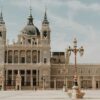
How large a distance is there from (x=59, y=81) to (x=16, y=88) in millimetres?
14384

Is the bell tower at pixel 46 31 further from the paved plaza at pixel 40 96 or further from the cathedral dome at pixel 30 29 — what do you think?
the paved plaza at pixel 40 96

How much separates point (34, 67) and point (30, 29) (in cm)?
1375

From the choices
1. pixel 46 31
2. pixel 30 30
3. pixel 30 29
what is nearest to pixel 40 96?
pixel 46 31

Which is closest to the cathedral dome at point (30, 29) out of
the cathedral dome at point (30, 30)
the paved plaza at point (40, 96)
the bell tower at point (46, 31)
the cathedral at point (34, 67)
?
the cathedral dome at point (30, 30)

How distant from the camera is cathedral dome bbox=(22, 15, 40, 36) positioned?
130875 millimetres

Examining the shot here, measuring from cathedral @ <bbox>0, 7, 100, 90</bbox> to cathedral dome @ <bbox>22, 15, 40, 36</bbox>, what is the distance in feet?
4.47

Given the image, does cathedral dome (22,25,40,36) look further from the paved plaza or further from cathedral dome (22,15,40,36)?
the paved plaza

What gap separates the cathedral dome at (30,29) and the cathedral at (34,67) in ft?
4.47

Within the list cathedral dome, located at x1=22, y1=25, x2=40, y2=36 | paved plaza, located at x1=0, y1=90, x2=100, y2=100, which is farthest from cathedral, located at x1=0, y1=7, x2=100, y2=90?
paved plaza, located at x1=0, y1=90, x2=100, y2=100

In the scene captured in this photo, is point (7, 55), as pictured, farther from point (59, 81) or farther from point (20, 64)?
point (59, 81)

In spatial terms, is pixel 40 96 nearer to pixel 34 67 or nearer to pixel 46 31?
pixel 34 67

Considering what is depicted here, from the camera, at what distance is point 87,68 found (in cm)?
12762

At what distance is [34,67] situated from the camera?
405 ft

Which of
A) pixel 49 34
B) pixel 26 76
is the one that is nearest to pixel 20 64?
pixel 26 76
